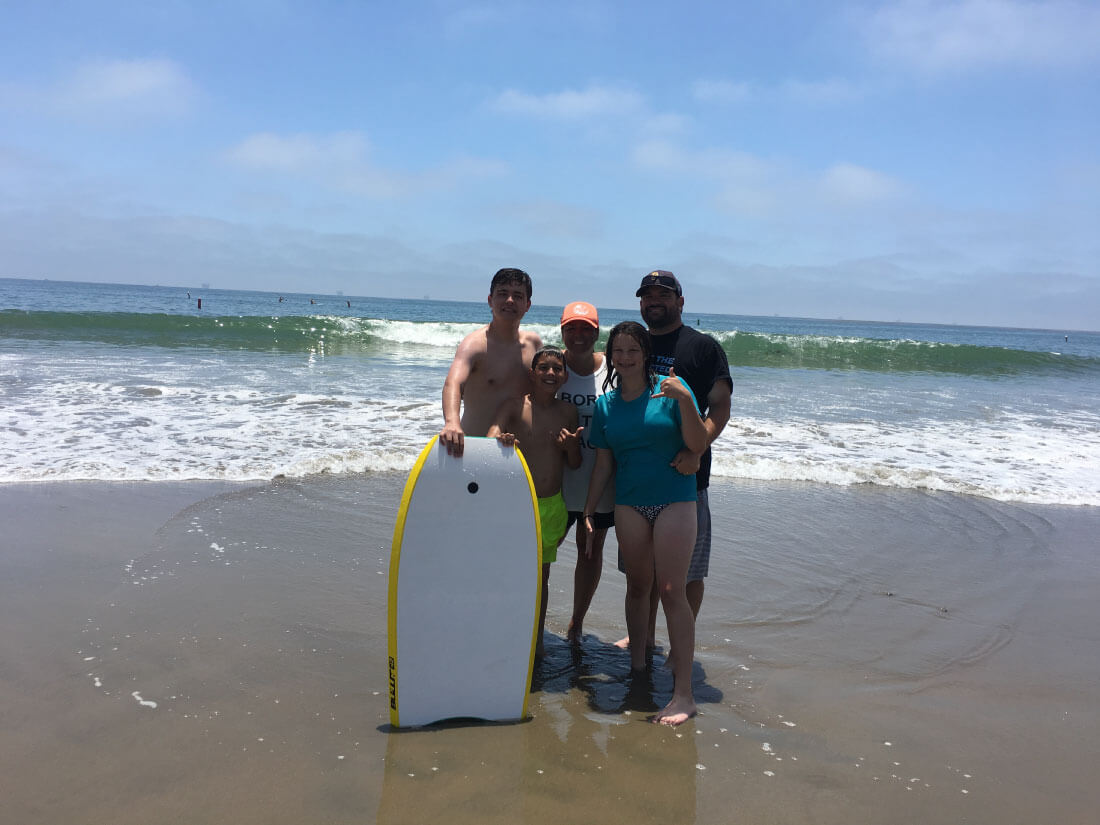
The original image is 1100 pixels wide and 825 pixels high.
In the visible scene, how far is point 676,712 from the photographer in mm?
3188

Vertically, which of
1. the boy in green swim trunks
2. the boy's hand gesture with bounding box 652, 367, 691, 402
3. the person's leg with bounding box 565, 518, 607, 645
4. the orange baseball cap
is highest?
the orange baseball cap

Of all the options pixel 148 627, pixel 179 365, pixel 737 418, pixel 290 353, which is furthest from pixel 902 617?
pixel 290 353

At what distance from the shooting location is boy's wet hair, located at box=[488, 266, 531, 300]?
3.53 m

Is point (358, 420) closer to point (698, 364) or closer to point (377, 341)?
→ point (698, 364)

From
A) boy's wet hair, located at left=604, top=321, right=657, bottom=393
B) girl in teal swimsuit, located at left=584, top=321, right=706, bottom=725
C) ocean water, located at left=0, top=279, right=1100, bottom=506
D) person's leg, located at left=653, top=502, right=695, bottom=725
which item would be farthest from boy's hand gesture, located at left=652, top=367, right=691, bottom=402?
ocean water, located at left=0, top=279, right=1100, bottom=506

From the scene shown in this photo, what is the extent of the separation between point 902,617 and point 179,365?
14.2 metres

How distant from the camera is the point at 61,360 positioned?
48.6 feet

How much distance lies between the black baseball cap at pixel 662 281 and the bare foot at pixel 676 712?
5.62 ft

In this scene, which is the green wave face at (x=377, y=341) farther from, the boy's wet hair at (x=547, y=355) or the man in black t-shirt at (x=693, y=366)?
the man in black t-shirt at (x=693, y=366)

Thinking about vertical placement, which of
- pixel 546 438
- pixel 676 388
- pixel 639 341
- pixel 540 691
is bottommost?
pixel 540 691

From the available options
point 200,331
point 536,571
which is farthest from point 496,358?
point 200,331

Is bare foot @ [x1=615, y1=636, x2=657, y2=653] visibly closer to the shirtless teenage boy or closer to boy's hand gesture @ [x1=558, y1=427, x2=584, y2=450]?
boy's hand gesture @ [x1=558, y1=427, x2=584, y2=450]

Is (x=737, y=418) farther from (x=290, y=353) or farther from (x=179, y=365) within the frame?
→ (x=290, y=353)

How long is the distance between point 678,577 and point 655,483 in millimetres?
405
